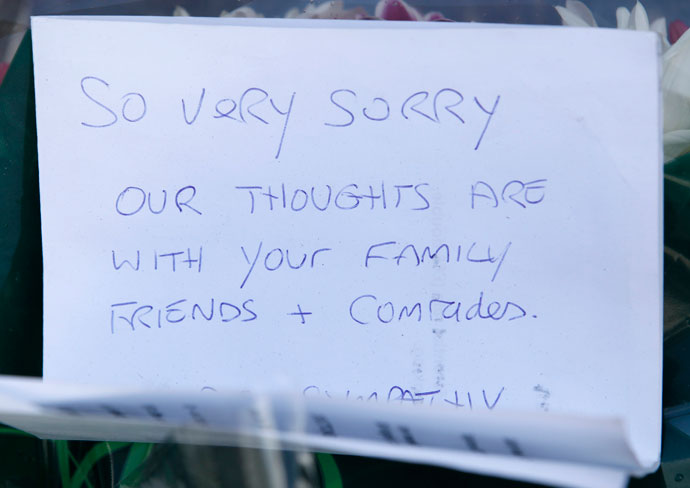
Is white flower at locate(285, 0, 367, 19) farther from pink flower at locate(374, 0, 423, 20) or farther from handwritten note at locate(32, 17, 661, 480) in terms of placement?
handwritten note at locate(32, 17, 661, 480)

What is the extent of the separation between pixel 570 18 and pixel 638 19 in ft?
0.25

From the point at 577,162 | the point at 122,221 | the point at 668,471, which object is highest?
the point at 577,162

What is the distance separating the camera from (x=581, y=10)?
2.48 ft

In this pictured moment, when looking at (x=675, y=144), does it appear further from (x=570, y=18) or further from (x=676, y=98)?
(x=570, y=18)

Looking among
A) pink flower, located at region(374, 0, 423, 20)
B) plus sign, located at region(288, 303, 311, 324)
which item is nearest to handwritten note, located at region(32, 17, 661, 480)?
plus sign, located at region(288, 303, 311, 324)

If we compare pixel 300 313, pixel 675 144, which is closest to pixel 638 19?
pixel 675 144

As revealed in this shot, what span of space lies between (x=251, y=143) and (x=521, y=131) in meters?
0.23

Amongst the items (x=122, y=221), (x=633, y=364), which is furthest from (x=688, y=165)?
(x=122, y=221)

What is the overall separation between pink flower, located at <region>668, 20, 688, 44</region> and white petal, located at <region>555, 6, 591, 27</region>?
0.31 ft

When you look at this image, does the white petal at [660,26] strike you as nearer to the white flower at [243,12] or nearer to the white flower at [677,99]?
the white flower at [677,99]

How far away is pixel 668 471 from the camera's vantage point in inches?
22.4

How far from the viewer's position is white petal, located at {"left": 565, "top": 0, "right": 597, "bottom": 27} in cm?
75

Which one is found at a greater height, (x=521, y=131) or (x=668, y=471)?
(x=521, y=131)

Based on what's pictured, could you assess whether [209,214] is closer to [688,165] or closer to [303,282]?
[303,282]
